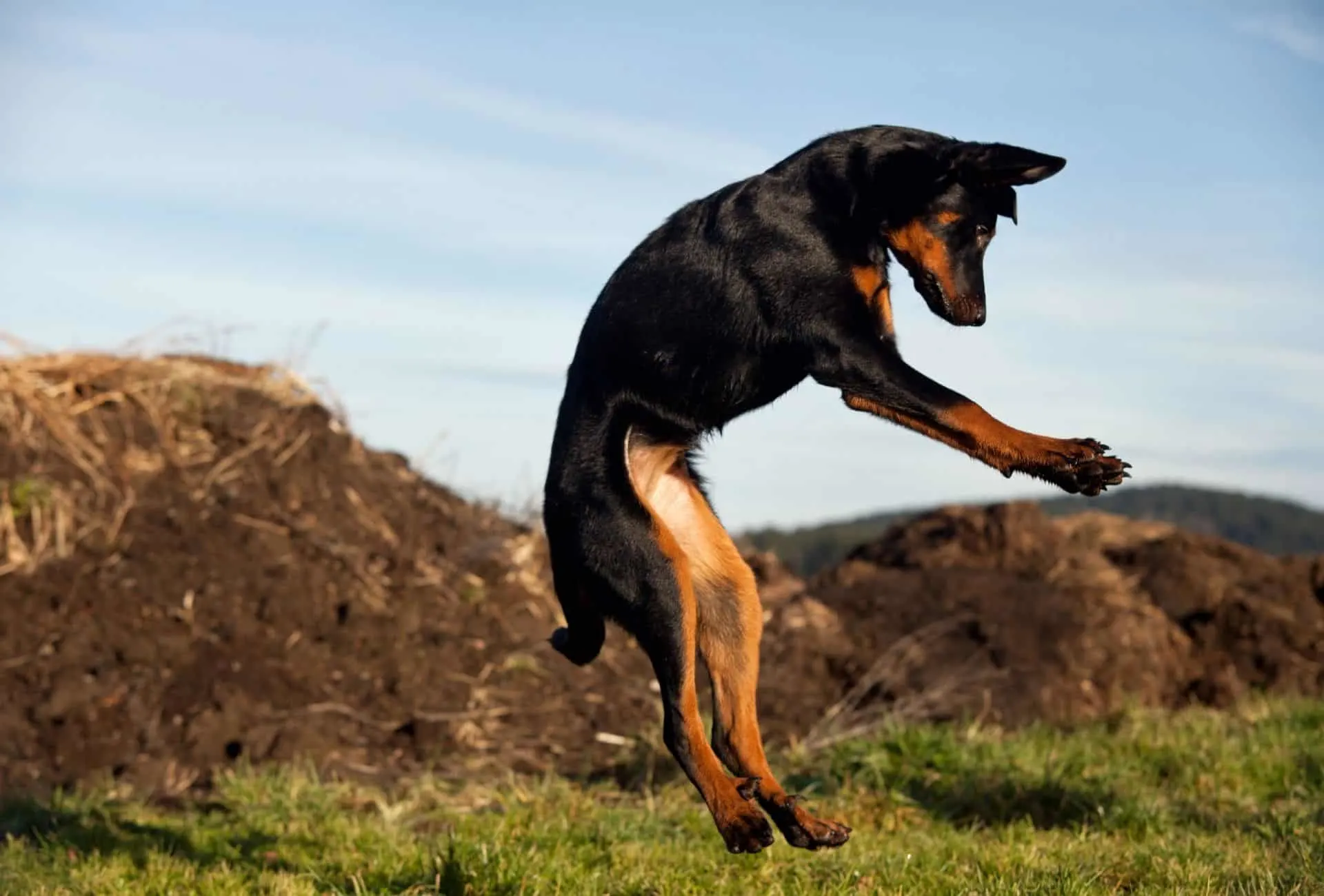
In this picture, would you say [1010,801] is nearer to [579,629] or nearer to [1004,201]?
[579,629]

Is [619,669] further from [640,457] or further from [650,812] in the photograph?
[640,457]

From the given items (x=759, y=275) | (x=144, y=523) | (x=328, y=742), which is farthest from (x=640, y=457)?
(x=144, y=523)

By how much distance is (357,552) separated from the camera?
380 inches

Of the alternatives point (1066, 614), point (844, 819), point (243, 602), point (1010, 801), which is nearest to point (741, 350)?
point (844, 819)

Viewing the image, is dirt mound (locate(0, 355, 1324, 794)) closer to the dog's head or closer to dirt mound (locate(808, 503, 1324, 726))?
dirt mound (locate(808, 503, 1324, 726))

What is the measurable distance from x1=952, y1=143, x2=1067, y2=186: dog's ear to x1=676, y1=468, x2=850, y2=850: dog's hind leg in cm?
141

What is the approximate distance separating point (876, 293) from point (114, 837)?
375cm

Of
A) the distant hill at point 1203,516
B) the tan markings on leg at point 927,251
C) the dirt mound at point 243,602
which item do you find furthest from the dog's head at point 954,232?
the distant hill at point 1203,516

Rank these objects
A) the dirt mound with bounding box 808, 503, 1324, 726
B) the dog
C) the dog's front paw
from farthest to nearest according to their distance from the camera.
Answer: the dirt mound with bounding box 808, 503, 1324, 726 → the dog → the dog's front paw

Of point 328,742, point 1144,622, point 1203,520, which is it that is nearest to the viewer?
point 328,742

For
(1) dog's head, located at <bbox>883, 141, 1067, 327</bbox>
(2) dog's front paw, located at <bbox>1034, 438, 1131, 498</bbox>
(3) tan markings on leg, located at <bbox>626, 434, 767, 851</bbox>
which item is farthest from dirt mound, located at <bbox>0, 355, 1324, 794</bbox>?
(2) dog's front paw, located at <bbox>1034, 438, 1131, 498</bbox>

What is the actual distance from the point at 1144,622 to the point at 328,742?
5.94 metres

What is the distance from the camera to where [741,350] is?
4805 millimetres

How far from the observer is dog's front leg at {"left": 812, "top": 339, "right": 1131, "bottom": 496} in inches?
172
